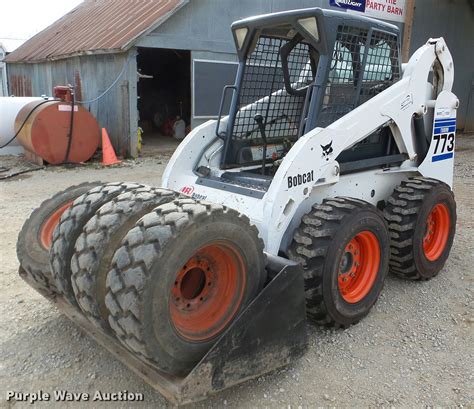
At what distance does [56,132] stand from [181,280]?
25.9 feet

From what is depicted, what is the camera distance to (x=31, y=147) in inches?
375

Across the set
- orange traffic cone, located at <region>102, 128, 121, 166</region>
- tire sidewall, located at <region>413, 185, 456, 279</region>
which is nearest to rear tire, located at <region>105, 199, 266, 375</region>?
tire sidewall, located at <region>413, 185, 456, 279</region>

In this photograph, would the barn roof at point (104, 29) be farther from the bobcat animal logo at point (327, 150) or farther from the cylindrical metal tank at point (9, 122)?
the bobcat animal logo at point (327, 150)

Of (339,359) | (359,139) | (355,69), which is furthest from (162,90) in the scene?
(339,359)

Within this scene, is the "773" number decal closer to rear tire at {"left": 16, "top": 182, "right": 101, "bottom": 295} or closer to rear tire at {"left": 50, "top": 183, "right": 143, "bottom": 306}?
rear tire at {"left": 50, "top": 183, "right": 143, "bottom": 306}

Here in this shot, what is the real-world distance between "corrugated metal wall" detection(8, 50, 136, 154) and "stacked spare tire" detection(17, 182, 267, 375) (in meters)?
8.51

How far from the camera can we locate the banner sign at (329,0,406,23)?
536 inches

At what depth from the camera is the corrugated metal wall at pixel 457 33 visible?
16.0m

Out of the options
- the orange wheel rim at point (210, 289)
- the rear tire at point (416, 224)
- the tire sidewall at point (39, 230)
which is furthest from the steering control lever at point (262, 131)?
the orange wheel rim at point (210, 289)

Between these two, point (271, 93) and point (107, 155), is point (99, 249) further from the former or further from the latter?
point (107, 155)

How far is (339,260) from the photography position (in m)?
3.18

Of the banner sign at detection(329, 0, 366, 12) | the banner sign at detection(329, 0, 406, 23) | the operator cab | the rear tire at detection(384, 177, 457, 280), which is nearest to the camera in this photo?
the operator cab

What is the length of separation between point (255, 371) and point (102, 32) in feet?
37.8

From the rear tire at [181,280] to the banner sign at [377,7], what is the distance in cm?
1244
